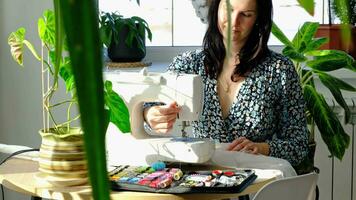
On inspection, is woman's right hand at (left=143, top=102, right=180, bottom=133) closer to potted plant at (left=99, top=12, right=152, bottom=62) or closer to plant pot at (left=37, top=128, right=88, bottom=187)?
Answer: plant pot at (left=37, top=128, right=88, bottom=187)

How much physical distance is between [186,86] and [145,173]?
10.6 inches

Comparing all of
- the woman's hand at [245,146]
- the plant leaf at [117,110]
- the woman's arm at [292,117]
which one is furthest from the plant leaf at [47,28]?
the woman's arm at [292,117]

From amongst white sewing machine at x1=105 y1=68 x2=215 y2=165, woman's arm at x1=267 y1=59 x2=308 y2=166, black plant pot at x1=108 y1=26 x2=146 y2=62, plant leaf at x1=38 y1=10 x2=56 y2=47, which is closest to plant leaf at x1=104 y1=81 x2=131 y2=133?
white sewing machine at x1=105 y1=68 x2=215 y2=165

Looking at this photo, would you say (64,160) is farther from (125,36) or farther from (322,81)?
(125,36)

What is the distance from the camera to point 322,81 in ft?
8.34

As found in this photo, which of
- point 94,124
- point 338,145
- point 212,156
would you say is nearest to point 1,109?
point 212,156

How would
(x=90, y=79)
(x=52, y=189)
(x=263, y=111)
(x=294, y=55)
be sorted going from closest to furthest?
(x=90, y=79) → (x=52, y=189) → (x=263, y=111) → (x=294, y=55)

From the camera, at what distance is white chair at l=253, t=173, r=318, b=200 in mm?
1445

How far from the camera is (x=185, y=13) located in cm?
334

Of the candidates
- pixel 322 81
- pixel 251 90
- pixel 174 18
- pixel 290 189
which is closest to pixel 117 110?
pixel 290 189

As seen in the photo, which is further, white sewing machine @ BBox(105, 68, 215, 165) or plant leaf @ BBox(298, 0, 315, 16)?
white sewing machine @ BBox(105, 68, 215, 165)

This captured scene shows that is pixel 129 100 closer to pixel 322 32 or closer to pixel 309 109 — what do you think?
pixel 309 109

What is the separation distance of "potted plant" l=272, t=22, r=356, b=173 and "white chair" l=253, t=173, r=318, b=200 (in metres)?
0.88

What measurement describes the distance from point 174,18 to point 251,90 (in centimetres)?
124
